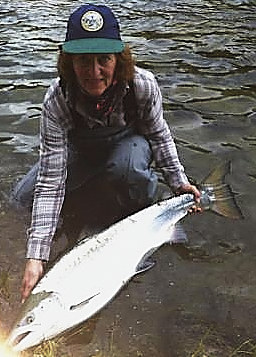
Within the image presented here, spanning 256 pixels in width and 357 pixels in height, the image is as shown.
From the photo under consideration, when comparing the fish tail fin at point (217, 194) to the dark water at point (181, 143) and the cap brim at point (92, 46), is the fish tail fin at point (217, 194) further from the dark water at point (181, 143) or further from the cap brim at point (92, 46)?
the cap brim at point (92, 46)

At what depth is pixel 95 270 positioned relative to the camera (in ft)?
10.0

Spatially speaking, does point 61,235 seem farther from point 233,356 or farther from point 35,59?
point 35,59

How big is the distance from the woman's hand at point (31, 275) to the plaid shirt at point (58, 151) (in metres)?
0.04

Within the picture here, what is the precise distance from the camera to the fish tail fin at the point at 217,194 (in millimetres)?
3812

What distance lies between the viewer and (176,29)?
877 cm

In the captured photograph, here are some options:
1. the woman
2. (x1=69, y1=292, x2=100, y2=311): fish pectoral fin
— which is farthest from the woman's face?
(x1=69, y1=292, x2=100, y2=311): fish pectoral fin

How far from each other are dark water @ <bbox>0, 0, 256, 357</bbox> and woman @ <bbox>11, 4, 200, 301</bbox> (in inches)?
16.2

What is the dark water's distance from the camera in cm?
335

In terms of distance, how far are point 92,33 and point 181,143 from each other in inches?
91.4

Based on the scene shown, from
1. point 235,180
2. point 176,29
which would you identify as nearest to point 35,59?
point 176,29

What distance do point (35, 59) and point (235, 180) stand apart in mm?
3495

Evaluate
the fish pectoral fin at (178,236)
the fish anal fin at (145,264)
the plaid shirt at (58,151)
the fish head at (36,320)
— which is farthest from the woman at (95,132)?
the fish anal fin at (145,264)

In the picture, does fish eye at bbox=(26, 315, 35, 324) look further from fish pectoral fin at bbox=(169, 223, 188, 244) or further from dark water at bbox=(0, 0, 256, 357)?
fish pectoral fin at bbox=(169, 223, 188, 244)

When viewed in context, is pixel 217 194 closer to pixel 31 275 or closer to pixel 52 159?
pixel 52 159
